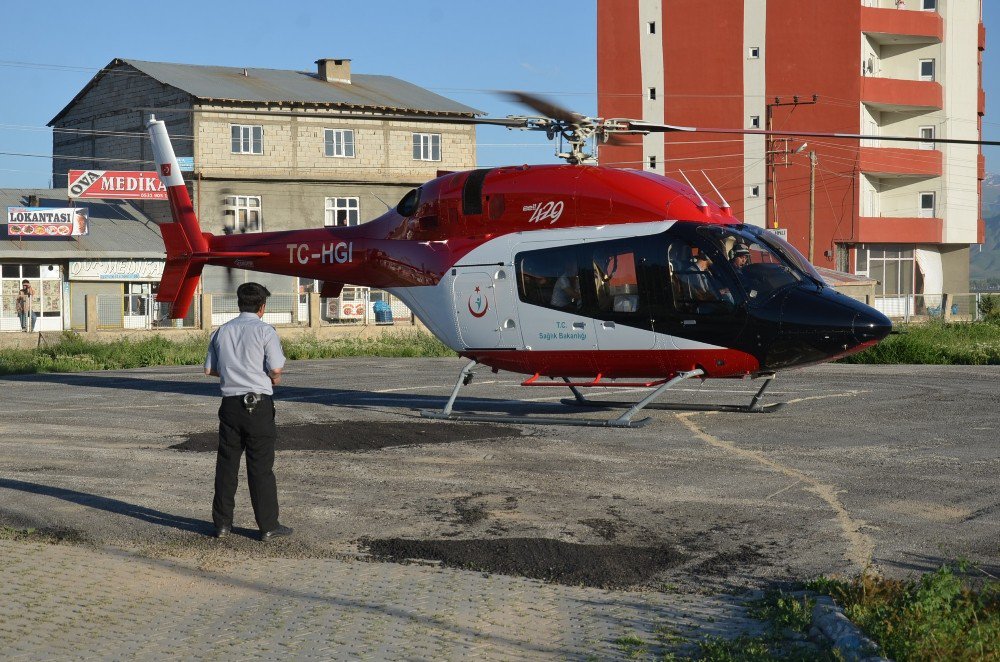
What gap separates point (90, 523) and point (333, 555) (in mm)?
2393

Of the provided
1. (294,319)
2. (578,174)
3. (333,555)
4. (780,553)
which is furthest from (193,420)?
(294,319)

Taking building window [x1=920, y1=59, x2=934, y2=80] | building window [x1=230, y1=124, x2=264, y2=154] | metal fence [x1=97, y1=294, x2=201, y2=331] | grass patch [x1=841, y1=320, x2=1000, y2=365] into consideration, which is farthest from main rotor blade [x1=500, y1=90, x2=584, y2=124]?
building window [x1=920, y1=59, x2=934, y2=80]

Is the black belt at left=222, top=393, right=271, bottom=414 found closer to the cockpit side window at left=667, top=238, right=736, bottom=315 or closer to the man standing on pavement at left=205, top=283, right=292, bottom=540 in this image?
the man standing on pavement at left=205, top=283, right=292, bottom=540

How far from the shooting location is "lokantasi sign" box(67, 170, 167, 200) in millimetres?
50406

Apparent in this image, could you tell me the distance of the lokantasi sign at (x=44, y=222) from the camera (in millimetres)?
47031

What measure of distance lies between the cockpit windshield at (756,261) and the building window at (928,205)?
5080cm

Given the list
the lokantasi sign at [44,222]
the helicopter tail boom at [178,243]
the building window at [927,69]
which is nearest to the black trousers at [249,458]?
the helicopter tail boom at [178,243]

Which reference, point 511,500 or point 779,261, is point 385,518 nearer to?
point 511,500

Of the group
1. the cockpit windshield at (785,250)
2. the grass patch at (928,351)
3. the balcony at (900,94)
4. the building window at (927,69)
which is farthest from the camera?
the building window at (927,69)

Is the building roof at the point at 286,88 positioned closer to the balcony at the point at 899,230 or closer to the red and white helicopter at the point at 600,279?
the balcony at the point at 899,230

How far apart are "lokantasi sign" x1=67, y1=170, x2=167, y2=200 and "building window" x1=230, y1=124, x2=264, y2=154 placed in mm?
3905

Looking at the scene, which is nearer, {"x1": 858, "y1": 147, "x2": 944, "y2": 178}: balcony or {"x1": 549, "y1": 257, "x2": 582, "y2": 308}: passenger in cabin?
{"x1": 549, "y1": 257, "x2": 582, "y2": 308}: passenger in cabin

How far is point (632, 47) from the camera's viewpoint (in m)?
60.7

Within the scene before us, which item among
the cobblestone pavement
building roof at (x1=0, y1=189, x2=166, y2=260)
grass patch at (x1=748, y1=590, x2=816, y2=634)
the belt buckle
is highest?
building roof at (x1=0, y1=189, x2=166, y2=260)
